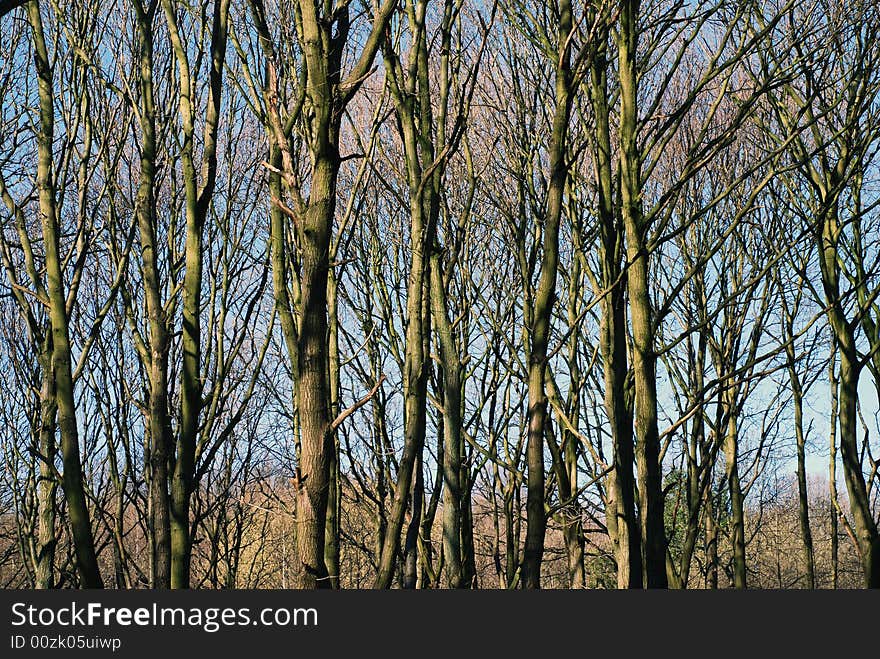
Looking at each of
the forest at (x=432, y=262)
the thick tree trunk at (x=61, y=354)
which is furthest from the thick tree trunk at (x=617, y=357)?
the thick tree trunk at (x=61, y=354)

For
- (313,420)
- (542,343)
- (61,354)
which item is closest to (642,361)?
(542,343)

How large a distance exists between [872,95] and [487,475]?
18.9 ft

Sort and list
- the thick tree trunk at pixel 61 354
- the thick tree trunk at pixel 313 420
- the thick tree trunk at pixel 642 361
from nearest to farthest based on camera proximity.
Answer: the thick tree trunk at pixel 313 420 < the thick tree trunk at pixel 61 354 < the thick tree trunk at pixel 642 361

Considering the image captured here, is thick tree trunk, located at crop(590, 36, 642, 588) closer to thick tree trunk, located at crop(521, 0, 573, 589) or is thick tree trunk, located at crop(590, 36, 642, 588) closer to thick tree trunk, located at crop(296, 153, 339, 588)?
thick tree trunk, located at crop(521, 0, 573, 589)

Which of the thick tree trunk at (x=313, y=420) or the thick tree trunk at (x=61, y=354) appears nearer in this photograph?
the thick tree trunk at (x=313, y=420)

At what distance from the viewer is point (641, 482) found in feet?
16.7

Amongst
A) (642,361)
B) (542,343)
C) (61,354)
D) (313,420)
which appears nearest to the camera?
(313,420)

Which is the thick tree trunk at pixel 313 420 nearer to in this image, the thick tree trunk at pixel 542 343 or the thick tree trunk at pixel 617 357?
the thick tree trunk at pixel 542 343

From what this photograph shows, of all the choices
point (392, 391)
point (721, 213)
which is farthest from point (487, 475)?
point (721, 213)

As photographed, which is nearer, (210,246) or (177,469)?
(177,469)

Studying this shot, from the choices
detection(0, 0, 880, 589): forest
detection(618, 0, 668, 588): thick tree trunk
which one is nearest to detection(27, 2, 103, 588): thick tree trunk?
detection(0, 0, 880, 589): forest

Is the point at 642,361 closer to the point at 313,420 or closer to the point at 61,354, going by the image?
the point at 313,420

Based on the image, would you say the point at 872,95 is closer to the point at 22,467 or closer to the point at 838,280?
the point at 838,280

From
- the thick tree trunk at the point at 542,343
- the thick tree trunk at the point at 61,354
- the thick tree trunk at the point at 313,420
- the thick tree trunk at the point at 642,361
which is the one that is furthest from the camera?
the thick tree trunk at the point at 642,361
